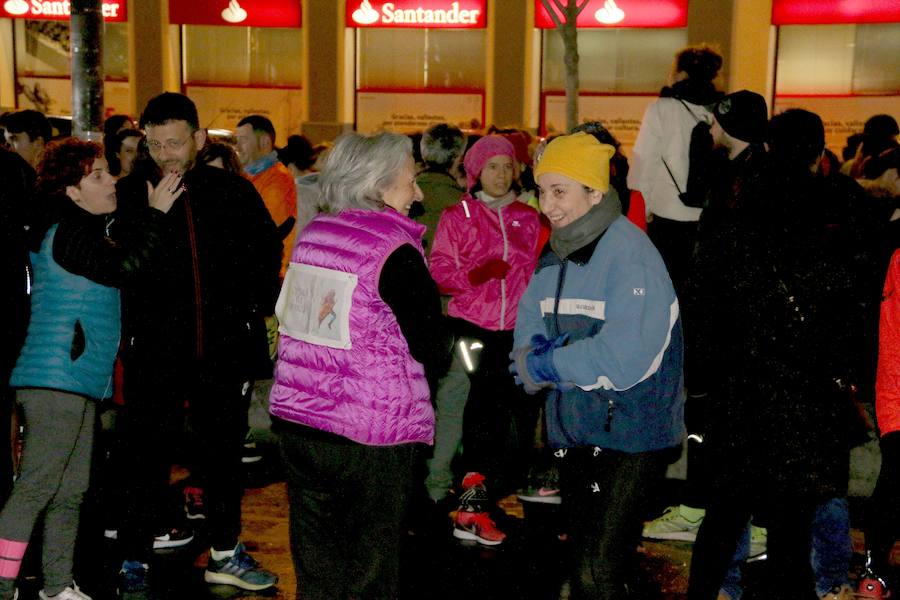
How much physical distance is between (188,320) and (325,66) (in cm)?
1422

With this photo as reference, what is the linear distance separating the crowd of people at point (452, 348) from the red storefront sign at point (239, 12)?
12.6 m

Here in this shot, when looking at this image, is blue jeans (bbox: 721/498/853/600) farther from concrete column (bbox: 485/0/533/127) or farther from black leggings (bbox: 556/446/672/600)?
concrete column (bbox: 485/0/533/127)

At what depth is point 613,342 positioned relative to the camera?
12.1 ft

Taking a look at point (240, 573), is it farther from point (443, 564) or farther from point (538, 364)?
point (538, 364)

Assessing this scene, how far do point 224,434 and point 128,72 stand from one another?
15.9 meters

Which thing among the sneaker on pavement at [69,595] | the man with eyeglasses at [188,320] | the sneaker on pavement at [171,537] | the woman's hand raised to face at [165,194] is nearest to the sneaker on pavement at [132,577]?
the man with eyeglasses at [188,320]

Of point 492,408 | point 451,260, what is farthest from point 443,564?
point 451,260

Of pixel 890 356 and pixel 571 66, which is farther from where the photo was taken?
pixel 571 66

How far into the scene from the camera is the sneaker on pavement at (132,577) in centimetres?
514

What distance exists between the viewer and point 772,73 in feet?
56.4

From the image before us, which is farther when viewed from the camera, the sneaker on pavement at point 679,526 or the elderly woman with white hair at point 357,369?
the sneaker on pavement at point 679,526

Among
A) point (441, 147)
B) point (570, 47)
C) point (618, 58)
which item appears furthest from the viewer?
point (618, 58)

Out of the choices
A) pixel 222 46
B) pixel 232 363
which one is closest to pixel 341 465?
pixel 232 363

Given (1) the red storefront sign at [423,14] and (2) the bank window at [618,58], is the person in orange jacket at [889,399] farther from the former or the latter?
(1) the red storefront sign at [423,14]
